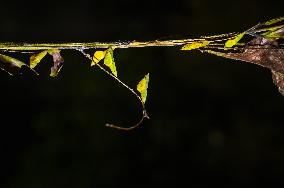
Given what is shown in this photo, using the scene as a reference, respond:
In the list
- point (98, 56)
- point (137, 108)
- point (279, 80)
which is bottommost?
point (279, 80)

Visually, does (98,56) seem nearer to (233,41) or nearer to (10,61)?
(10,61)

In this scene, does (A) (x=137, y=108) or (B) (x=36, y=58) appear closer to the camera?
(B) (x=36, y=58)

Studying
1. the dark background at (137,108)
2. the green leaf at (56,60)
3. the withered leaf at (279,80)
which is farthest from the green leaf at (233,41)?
the dark background at (137,108)

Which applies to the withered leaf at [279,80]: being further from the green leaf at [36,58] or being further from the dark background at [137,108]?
the dark background at [137,108]

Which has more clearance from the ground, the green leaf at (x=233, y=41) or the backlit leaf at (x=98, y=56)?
the backlit leaf at (x=98, y=56)

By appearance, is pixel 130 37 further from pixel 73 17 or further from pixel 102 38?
pixel 73 17

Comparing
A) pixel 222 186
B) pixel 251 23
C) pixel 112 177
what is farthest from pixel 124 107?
pixel 251 23

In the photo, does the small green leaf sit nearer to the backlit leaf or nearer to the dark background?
the backlit leaf

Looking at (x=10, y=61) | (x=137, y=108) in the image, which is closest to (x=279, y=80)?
(x=10, y=61)

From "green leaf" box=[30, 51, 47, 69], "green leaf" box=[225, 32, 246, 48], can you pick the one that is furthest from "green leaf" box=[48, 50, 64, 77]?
"green leaf" box=[225, 32, 246, 48]
